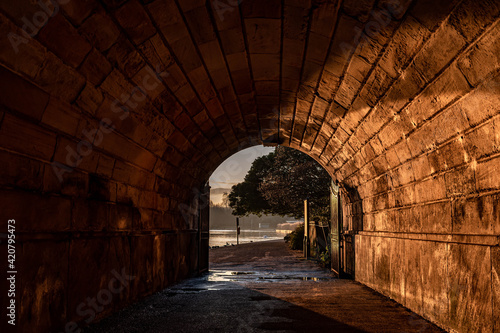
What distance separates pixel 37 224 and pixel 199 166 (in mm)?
6674

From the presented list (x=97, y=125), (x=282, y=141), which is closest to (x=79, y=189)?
(x=97, y=125)

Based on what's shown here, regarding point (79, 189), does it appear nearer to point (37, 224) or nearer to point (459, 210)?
point (37, 224)

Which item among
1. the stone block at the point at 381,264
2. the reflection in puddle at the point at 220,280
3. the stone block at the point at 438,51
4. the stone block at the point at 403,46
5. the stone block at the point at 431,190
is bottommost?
the reflection in puddle at the point at 220,280

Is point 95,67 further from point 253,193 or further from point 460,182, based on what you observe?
point 253,193

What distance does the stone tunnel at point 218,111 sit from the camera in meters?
3.66

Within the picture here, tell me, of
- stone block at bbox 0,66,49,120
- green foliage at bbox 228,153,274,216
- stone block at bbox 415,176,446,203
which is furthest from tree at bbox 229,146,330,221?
stone block at bbox 0,66,49,120

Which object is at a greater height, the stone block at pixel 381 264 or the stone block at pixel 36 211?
the stone block at pixel 36 211

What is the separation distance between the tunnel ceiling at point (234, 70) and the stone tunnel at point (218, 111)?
20 millimetres

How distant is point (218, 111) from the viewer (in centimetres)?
789

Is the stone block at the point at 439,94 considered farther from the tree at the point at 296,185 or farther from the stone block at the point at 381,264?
the tree at the point at 296,185

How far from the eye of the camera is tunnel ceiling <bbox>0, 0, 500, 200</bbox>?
3545 millimetres

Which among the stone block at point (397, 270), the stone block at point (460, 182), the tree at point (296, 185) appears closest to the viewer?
the stone block at point (460, 182)

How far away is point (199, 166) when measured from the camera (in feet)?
35.0

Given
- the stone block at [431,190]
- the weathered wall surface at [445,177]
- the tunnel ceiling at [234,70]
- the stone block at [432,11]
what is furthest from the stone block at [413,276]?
the stone block at [432,11]
